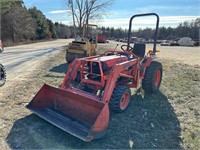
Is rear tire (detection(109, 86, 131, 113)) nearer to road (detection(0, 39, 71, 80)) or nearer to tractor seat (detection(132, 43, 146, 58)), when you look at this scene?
tractor seat (detection(132, 43, 146, 58))

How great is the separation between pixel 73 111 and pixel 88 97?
45 centimetres

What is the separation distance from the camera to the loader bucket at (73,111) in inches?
122

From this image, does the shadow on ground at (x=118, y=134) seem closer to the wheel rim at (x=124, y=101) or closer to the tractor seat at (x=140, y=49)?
the wheel rim at (x=124, y=101)

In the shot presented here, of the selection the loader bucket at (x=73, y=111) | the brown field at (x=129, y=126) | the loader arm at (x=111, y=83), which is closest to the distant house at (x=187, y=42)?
the brown field at (x=129, y=126)

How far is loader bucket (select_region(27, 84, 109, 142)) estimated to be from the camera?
10.2 feet

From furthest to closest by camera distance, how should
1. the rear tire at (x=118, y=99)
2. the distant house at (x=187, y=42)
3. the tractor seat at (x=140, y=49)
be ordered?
the distant house at (x=187, y=42) → the tractor seat at (x=140, y=49) → the rear tire at (x=118, y=99)

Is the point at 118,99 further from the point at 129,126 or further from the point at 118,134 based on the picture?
the point at 118,134

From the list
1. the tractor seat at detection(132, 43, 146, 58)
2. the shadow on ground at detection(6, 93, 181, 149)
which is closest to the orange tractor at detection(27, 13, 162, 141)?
the shadow on ground at detection(6, 93, 181, 149)

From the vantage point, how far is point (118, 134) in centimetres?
344

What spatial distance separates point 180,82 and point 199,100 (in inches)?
70.0

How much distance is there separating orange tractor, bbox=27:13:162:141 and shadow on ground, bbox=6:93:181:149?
164 millimetres

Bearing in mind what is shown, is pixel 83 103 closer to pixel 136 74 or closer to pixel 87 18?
pixel 136 74

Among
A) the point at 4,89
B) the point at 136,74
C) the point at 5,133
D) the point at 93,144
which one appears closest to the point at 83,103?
the point at 93,144

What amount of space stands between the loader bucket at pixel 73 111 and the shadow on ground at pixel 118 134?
0.16 m
